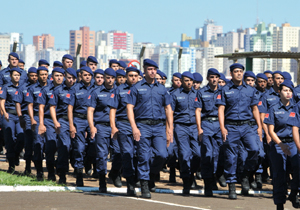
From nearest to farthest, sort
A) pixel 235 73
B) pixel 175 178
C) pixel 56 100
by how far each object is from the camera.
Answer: pixel 235 73 → pixel 56 100 → pixel 175 178

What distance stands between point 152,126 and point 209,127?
173 cm

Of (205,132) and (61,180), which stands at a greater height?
(205,132)

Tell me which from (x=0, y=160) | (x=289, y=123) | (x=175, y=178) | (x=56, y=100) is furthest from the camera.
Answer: (x=0, y=160)

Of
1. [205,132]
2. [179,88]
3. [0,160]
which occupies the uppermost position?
[179,88]

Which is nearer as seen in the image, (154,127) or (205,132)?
(154,127)

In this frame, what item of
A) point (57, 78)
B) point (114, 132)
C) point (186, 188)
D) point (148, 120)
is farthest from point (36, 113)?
point (186, 188)

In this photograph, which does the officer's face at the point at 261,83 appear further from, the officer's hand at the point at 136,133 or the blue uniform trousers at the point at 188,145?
the officer's hand at the point at 136,133

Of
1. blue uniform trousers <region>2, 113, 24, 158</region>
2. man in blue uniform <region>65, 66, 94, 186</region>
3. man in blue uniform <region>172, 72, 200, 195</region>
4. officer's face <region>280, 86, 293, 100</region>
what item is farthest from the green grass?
officer's face <region>280, 86, 293, 100</region>

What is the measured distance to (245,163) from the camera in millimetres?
10922

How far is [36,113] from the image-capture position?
1260 centimetres

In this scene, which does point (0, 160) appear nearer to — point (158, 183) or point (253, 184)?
point (158, 183)

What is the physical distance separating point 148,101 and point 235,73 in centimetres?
176

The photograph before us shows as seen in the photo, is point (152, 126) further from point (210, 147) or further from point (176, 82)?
point (176, 82)

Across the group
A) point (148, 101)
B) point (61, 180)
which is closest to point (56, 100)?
point (61, 180)
